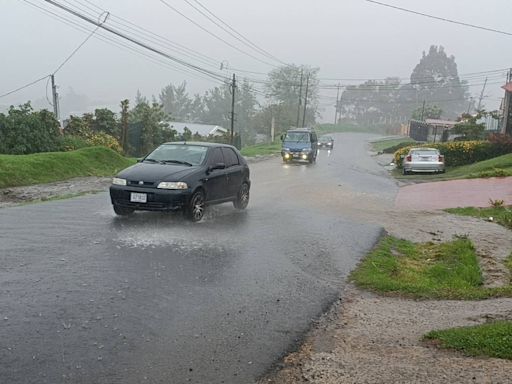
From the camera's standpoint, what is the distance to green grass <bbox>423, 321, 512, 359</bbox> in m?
4.45

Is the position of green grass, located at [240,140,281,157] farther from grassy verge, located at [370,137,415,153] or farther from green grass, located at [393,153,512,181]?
green grass, located at [393,153,512,181]

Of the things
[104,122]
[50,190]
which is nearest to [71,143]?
[104,122]

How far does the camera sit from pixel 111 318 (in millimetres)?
5195

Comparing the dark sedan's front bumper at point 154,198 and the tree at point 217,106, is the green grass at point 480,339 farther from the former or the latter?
the tree at point 217,106

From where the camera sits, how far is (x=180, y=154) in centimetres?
1158

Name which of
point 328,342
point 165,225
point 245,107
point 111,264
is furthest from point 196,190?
point 245,107

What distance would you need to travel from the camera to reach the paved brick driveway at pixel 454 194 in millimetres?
16219

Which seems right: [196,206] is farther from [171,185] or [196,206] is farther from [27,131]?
[27,131]

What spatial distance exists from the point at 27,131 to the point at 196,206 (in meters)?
11.3

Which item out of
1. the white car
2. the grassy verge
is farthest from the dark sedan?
the grassy verge

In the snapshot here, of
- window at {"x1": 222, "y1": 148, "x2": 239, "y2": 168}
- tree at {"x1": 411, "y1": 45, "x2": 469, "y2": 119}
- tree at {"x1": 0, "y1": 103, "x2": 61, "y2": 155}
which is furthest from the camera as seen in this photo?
tree at {"x1": 411, "y1": 45, "x2": 469, "y2": 119}

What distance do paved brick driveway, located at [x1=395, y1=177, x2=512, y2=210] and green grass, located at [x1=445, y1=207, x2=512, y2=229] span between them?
83 centimetres

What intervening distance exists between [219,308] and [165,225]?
4.58m

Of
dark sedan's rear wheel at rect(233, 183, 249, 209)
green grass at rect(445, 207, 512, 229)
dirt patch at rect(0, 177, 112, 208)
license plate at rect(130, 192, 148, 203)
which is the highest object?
license plate at rect(130, 192, 148, 203)
